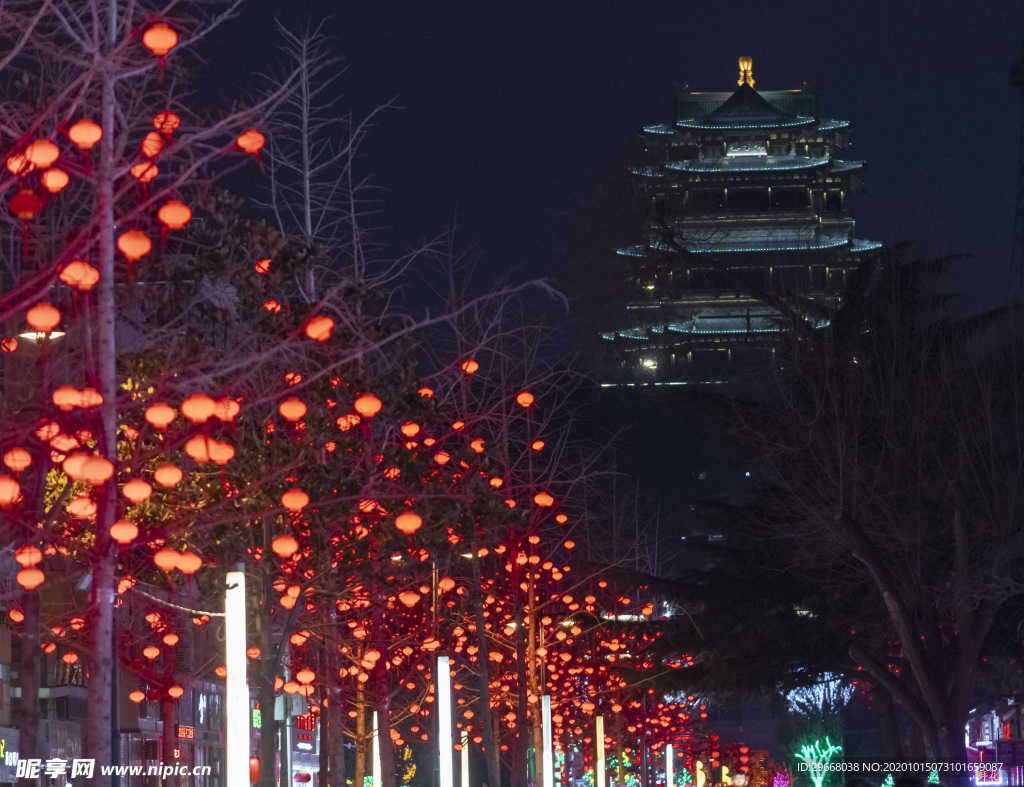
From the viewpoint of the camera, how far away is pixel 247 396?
1341 cm

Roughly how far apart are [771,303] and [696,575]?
914cm

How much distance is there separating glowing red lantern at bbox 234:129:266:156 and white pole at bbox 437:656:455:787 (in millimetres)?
8245

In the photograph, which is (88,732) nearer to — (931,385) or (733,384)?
(931,385)

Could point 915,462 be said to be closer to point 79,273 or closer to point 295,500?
point 295,500

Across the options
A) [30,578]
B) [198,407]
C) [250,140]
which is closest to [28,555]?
[30,578]

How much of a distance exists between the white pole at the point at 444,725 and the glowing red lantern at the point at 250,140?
8.25 m

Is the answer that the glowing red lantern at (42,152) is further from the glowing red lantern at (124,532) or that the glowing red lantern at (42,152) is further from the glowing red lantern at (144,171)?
the glowing red lantern at (124,532)

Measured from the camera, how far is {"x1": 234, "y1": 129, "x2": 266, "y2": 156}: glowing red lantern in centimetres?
923

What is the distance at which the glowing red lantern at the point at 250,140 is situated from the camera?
30.3ft

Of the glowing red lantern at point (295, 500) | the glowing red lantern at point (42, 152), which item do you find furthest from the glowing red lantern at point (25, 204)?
the glowing red lantern at point (295, 500)

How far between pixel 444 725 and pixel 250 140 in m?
8.50

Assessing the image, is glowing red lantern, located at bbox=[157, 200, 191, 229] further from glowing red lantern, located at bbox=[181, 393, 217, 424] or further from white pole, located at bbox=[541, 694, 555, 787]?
white pole, located at bbox=[541, 694, 555, 787]

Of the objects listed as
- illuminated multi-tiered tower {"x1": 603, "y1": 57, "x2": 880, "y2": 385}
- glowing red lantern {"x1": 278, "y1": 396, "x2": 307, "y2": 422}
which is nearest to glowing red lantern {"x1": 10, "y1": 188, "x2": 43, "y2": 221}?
glowing red lantern {"x1": 278, "y1": 396, "x2": 307, "y2": 422}

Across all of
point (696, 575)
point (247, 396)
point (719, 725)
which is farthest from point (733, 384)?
point (719, 725)
